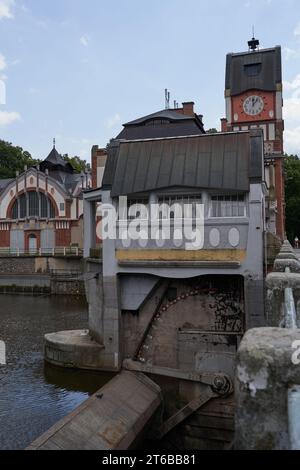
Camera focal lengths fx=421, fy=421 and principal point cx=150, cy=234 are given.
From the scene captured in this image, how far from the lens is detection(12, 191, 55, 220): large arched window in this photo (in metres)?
46.3

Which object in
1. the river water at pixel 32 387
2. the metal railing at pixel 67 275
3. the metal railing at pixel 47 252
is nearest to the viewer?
the river water at pixel 32 387

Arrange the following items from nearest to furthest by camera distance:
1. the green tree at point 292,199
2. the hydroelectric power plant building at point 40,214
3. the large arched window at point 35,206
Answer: the hydroelectric power plant building at point 40,214, the large arched window at point 35,206, the green tree at point 292,199

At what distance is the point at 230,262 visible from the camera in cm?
1234

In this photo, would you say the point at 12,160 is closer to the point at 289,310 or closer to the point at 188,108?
the point at 188,108

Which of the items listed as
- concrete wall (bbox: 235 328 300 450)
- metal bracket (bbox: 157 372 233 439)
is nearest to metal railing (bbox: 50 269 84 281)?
metal bracket (bbox: 157 372 233 439)

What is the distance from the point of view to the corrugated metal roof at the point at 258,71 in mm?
34781

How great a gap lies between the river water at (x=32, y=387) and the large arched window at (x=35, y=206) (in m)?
22.7

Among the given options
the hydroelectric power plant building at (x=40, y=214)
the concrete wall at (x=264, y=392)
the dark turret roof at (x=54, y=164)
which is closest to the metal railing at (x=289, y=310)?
the concrete wall at (x=264, y=392)

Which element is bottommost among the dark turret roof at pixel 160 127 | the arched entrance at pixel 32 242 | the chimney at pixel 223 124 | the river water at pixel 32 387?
the river water at pixel 32 387

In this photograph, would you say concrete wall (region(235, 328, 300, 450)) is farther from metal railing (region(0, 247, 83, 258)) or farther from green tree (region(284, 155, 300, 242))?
green tree (region(284, 155, 300, 242))

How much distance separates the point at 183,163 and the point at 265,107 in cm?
2406

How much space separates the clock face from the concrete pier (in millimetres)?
27735

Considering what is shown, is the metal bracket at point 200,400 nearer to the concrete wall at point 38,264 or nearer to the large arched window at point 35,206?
the concrete wall at point 38,264

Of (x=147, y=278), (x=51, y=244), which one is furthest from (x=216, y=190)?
→ (x=51, y=244)
